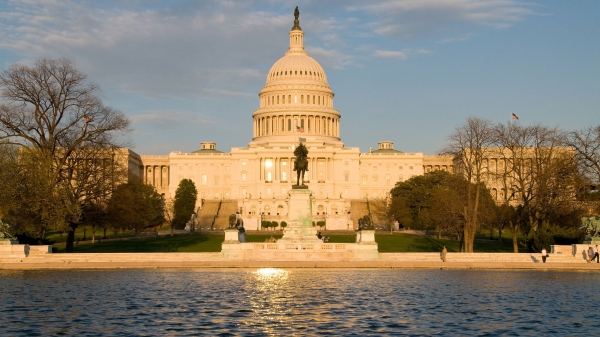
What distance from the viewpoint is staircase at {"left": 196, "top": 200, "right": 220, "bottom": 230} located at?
120062 mm

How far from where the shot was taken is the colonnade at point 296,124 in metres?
170

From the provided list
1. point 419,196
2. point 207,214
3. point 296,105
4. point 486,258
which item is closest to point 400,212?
point 419,196

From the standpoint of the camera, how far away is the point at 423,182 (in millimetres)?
115188

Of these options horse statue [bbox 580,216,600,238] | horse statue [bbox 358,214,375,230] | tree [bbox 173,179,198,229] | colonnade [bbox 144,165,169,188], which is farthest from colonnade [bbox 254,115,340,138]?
horse statue [bbox 580,216,600,238]

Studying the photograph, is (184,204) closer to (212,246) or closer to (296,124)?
(296,124)

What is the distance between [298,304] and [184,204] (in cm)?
9606

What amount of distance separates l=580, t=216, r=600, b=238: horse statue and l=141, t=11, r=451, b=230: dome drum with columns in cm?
10080

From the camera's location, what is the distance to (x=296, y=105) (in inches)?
6673

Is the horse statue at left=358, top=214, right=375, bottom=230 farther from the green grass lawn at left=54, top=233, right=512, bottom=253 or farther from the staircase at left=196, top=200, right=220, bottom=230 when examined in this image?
the staircase at left=196, top=200, right=220, bottom=230

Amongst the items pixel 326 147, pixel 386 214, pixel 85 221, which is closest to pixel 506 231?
pixel 386 214

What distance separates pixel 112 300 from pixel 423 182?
87245mm

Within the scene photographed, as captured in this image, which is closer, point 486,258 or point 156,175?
point 486,258

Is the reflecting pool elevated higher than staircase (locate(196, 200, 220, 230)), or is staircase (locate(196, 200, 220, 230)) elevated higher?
staircase (locate(196, 200, 220, 230))

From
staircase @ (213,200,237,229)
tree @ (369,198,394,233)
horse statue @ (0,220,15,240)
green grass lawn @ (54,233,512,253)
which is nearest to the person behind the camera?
horse statue @ (0,220,15,240)
